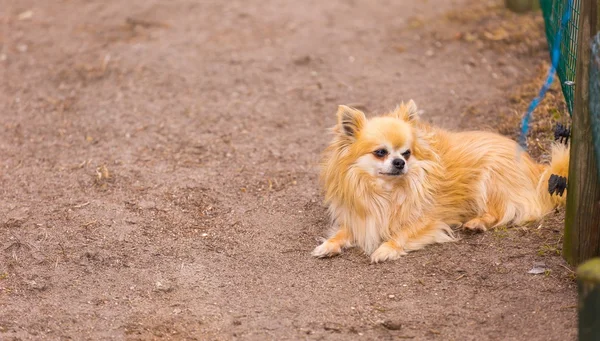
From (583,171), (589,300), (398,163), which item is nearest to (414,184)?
(398,163)

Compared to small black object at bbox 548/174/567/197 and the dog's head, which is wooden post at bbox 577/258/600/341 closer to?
small black object at bbox 548/174/567/197

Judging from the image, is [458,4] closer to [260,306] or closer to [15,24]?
[15,24]

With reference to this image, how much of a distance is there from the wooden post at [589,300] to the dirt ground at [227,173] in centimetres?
60

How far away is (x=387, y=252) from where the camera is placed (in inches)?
187

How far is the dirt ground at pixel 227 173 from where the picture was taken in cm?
418

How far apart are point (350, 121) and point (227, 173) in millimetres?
1343

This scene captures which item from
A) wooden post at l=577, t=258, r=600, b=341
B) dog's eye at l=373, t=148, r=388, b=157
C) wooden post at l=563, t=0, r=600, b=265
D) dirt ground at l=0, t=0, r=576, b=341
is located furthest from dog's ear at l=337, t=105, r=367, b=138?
wooden post at l=577, t=258, r=600, b=341

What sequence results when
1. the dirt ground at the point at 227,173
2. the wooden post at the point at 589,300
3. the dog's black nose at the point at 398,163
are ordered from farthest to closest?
the dog's black nose at the point at 398,163 → the dirt ground at the point at 227,173 → the wooden post at the point at 589,300

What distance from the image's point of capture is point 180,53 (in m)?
7.88

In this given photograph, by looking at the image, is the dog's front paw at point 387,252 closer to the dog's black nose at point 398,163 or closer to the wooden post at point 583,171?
the dog's black nose at point 398,163

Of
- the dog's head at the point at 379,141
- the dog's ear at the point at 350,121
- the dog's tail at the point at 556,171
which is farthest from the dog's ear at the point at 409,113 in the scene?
the dog's tail at the point at 556,171

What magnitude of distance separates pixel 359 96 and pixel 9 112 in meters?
3.03

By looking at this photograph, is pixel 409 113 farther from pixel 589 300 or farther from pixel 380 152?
pixel 589 300

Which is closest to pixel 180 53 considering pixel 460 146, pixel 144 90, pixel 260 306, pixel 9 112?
pixel 144 90
